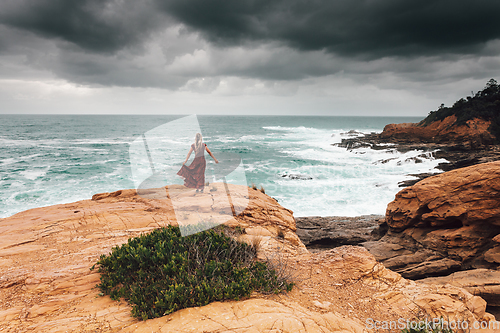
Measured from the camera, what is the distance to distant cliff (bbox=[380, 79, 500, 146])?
2711cm

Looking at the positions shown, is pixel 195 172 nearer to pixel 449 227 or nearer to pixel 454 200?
pixel 454 200

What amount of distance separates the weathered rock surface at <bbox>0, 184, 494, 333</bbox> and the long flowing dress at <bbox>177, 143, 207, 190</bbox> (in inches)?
84.7

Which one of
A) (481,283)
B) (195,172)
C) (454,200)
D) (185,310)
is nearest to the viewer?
(185,310)

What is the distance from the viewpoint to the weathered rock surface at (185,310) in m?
2.80

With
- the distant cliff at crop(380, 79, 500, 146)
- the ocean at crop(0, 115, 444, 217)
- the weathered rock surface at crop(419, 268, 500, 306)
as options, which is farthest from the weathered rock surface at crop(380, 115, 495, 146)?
the weathered rock surface at crop(419, 268, 500, 306)

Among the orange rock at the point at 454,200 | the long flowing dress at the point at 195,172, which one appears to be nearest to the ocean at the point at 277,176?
the long flowing dress at the point at 195,172

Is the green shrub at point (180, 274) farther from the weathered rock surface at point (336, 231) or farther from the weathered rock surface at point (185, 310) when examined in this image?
the weathered rock surface at point (336, 231)

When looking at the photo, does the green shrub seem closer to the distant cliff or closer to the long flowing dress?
the long flowing dress

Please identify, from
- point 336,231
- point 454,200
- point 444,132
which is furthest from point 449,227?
point 444,132

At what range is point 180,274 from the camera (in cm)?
329

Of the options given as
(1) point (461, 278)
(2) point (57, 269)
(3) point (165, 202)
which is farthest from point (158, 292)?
(1) point (461, 278)

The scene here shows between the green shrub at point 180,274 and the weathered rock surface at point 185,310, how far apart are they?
141 mm

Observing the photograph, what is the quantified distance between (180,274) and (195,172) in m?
5.29

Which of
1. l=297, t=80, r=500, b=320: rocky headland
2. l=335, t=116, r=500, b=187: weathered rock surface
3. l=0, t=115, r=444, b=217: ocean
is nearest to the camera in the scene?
l=297, t=80, r=500, b=320: rocky headland
